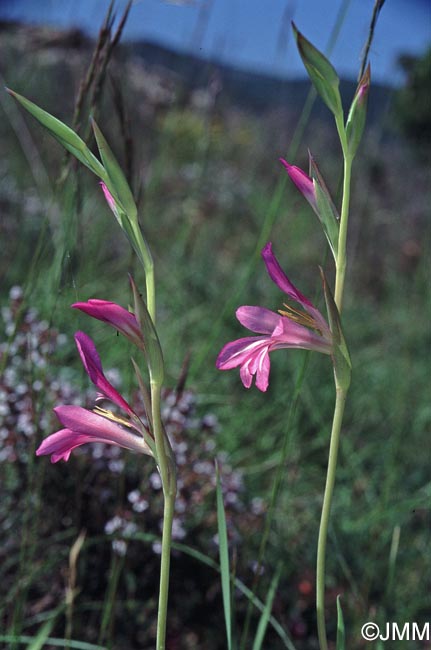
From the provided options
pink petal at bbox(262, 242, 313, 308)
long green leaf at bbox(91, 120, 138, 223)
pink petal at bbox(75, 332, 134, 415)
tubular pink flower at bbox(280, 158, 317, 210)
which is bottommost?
pink petal at bbox(75, 332, 134, 415)

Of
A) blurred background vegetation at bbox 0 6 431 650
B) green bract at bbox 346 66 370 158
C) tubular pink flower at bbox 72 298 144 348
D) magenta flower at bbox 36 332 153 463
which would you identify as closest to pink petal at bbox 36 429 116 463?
magenta flower at bbox 36 332 153 463

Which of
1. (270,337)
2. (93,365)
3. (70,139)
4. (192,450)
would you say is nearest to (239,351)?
(270,337)

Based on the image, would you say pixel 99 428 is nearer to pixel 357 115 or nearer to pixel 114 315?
pixel 114 315

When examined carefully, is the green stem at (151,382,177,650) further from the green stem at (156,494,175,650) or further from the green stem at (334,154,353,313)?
the green stem at (334,154,353,313)

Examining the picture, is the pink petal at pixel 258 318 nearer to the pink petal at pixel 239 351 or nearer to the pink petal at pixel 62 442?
the pink petal at pixel 239 351

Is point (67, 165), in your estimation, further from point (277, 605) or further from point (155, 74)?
point (155, 74)

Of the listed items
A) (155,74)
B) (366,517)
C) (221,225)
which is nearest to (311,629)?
(366,517)
